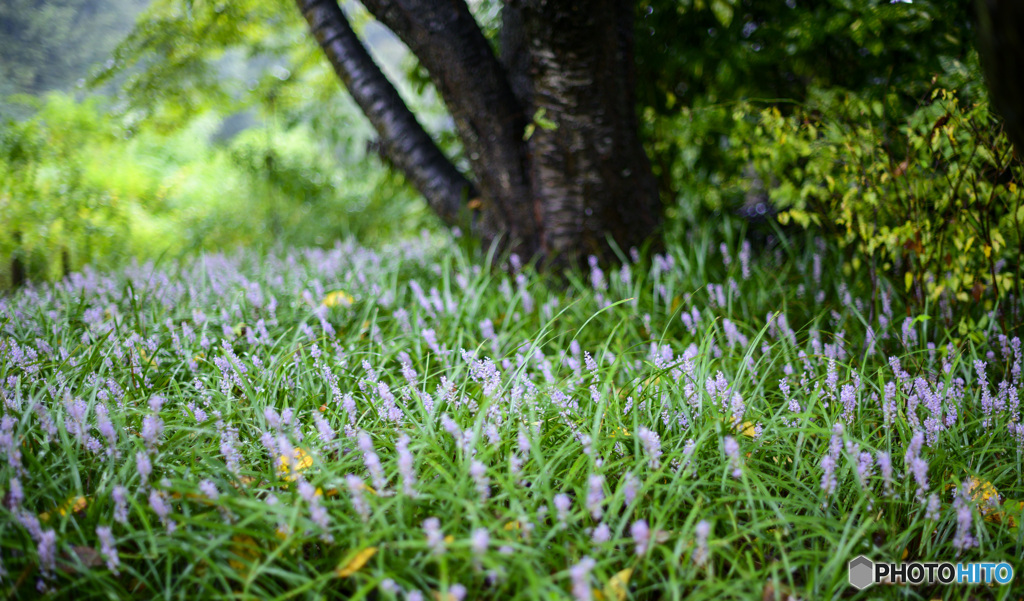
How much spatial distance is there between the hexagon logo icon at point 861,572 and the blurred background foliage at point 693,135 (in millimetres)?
1461

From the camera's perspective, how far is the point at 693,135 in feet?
11.3

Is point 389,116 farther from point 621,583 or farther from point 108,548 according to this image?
point 621,583

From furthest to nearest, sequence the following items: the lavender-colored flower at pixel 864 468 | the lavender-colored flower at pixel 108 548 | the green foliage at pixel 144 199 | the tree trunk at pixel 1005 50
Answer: the green foliage at pixel 144 199 → the lavender-colored flower at pixel 864 468 → the lavender-colored flower at pixel 108 548 → the tree trunk at pixel 1005 50

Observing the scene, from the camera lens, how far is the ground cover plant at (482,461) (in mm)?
1209

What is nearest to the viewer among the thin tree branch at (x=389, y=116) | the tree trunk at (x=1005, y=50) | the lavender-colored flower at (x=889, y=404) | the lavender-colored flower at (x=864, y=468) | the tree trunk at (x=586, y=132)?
the tree trunk at (x=1005, y=50)

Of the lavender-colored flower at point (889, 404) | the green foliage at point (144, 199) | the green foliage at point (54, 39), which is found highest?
the green foliage at point (54, 39)

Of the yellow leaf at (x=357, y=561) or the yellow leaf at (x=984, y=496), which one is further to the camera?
the yellow leaf at (x=984, y=496)

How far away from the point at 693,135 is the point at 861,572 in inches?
105

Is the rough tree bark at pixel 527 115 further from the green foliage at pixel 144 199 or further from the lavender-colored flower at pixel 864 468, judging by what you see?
the lavender-colored flower at pixel 864 468

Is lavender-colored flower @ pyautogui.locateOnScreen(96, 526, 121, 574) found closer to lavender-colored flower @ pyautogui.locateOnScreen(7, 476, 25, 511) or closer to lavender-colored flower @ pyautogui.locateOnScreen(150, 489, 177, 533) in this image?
lavender-colored flower @ pyautogui.locateOnScreen(150, 489, 177, 533)

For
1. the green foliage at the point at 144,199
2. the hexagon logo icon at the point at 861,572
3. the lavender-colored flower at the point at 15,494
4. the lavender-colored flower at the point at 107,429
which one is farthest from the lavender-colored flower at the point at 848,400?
the green foliage at the point at 144,199

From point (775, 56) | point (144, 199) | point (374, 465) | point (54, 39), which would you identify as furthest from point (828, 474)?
point (144, 199)

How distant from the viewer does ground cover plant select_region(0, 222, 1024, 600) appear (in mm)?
1209

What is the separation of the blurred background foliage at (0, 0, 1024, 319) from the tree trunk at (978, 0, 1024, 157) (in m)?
1.22
